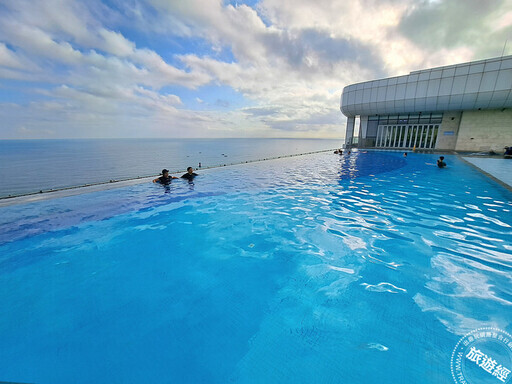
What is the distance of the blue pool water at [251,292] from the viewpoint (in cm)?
229

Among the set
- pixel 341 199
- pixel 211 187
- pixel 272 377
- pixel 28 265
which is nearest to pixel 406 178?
pixel 341 199

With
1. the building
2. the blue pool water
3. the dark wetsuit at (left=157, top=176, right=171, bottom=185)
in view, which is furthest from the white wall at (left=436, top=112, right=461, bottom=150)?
the dark wetsuit at (left=157, top=176, right=171, bottom=185)

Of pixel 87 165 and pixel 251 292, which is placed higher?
pixel 251 292

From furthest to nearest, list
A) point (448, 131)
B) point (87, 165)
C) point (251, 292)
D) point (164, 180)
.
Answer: point (87, 165) < point (448, 131) < point (164, 180) < point (251, 292)

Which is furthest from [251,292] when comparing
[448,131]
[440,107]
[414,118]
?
[414,118]

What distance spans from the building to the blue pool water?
2108 cm

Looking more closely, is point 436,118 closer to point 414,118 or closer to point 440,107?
point 414,118

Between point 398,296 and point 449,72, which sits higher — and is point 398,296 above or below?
below

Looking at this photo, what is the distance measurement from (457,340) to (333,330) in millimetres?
1363

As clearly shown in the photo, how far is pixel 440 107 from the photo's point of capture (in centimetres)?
2291

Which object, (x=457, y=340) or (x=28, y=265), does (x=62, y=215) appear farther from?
(x=457, y=340)

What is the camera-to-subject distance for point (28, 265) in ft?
13.8

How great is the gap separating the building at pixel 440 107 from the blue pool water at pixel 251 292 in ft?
69.1

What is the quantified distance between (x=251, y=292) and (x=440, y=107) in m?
30.1
